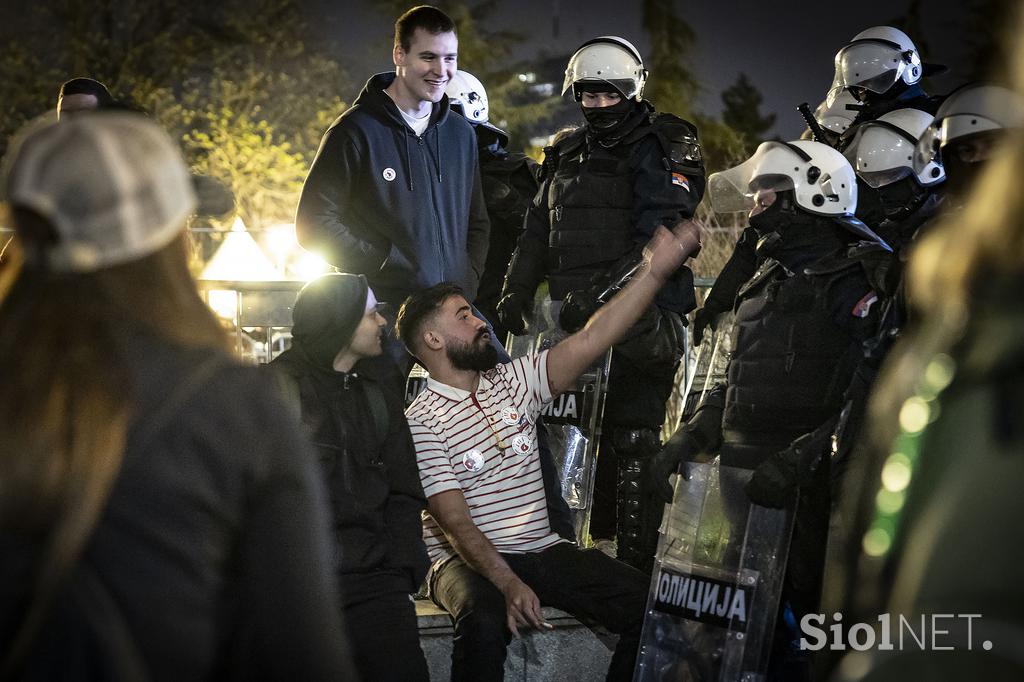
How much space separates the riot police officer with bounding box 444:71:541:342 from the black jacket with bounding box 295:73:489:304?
0.91 meters

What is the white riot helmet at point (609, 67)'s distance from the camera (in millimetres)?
6258

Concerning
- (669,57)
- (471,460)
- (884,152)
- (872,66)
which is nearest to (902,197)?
(884,152)

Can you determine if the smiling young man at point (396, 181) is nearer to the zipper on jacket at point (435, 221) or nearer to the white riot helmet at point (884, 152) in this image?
the zipper on jacket at point (435, 221)

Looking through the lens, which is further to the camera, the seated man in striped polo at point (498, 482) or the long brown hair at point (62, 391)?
the seated man in striped polo at point (498, 482)

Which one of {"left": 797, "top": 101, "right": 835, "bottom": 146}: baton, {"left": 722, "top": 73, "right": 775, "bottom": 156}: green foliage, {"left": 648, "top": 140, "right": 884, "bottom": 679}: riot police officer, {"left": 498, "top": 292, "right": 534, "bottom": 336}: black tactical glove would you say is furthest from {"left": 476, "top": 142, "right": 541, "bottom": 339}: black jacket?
{"left": 722, "top": 73, "right": 775, "bottom": 156}: green foliage

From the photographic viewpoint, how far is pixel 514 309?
21.2 ft

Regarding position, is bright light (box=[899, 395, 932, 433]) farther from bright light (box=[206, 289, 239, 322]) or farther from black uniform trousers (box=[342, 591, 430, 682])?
bright light (box=[206, 289, 239, 322])

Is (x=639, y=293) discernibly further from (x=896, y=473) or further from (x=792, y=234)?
(x=896, y=473)

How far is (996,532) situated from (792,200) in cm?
426

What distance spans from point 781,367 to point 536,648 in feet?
4.69

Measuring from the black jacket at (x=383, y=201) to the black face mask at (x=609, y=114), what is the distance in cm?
70

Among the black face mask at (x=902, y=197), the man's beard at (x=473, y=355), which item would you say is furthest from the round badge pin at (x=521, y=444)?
the black face mask at (x=902, y=197)

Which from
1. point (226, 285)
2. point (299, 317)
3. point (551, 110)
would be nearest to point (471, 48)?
point (551, 110)

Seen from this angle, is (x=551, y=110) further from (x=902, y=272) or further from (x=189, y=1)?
(x=902, y=272)
